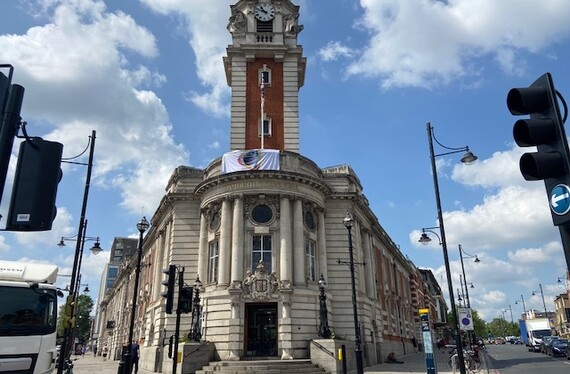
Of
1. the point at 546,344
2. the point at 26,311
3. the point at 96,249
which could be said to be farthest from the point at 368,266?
the point at 26,311

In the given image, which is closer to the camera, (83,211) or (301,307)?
(83,211)

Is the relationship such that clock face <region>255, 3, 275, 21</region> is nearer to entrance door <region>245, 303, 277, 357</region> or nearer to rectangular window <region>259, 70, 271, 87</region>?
rectangular window <region>259, 70, 271, 87</region>

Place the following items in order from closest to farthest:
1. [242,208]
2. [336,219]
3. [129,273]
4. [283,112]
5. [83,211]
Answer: [83,211]
[242,208]
[336,219]
[283,112]
[129,273]

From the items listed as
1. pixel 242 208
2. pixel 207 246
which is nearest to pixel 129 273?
pixel 207 246

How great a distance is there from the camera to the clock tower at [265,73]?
3806 cm

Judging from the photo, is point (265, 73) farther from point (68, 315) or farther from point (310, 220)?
point (68, 315)

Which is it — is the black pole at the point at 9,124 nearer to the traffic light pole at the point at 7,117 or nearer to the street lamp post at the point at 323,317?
the traffic light pole at the point at 7,117

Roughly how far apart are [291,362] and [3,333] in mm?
17317

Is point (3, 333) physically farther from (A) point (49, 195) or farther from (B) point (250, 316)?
(B) point (250, 316)

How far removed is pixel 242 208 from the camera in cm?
3091

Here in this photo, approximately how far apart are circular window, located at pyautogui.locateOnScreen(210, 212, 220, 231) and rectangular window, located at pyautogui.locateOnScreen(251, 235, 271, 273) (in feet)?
10.4

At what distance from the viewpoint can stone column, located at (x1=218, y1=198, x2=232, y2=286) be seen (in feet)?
97.2

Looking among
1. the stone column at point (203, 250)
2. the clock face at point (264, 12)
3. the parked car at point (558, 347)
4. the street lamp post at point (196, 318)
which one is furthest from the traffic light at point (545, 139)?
the parked car at point (558, 347)

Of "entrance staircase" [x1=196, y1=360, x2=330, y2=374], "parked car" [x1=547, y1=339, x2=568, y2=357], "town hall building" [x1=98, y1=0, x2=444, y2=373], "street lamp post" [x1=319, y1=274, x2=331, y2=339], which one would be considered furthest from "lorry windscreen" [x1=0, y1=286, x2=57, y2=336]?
"parked car" [x1=547, y1=339, x2=568, y2=357]
